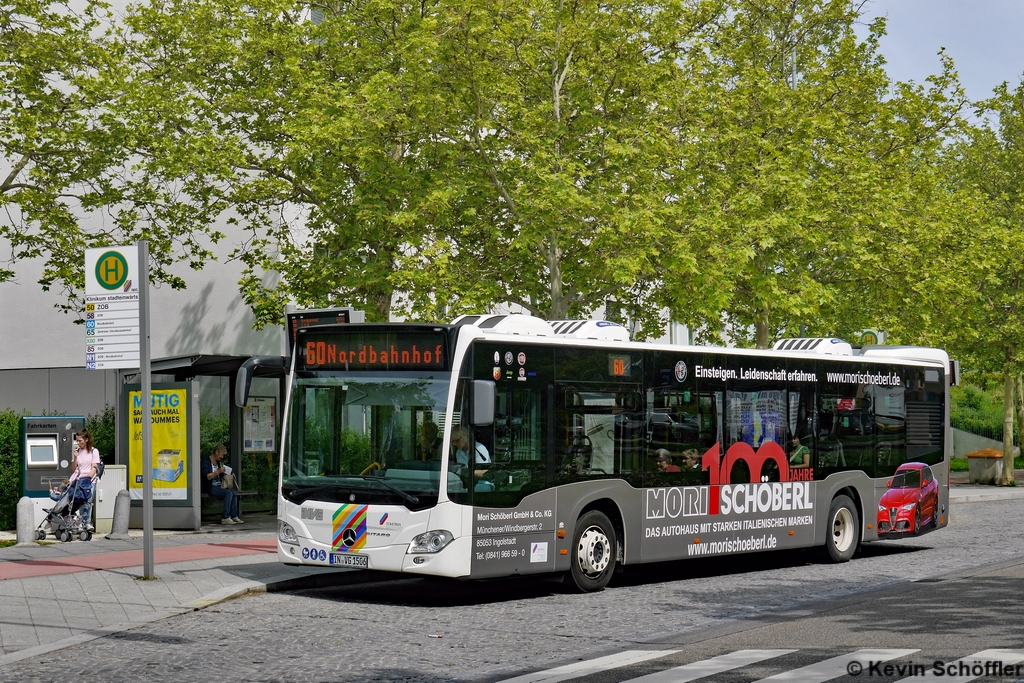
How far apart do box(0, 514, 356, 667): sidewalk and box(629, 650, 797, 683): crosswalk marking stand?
4600 mm

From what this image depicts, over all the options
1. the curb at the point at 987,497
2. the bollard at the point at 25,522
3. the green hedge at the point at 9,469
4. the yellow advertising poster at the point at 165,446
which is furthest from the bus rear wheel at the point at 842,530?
the curb at the point at 987,497

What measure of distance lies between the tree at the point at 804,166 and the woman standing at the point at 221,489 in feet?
26.8

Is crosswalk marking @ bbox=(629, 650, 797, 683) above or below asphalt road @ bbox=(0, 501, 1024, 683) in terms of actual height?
above

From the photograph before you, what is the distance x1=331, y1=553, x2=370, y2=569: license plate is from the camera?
1189 cm

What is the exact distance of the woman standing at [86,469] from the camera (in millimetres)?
17828

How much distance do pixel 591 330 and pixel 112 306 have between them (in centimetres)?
514

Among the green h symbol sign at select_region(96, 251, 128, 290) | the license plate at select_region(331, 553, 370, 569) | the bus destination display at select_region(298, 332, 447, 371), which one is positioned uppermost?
the green h symbol sign at select_region(96, 251, 128, 290)

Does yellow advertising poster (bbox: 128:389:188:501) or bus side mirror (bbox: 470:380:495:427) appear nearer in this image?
bus side mirror (bbox: 470:380:495:427)

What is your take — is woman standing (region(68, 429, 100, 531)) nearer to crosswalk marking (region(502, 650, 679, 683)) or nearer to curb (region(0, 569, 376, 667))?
curb (region(0, 569, 376, 667))

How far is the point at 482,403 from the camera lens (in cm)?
1167

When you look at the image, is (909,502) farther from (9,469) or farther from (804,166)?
(9,469)

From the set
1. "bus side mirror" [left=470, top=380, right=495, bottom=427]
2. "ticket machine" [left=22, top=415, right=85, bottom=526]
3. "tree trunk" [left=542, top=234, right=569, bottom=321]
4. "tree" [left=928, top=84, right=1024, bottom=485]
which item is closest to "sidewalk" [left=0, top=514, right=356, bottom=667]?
"ticket machine" [left=22, top=415, right=85, bottom=526]

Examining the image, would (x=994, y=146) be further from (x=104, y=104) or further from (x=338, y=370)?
(x=338, y=370)

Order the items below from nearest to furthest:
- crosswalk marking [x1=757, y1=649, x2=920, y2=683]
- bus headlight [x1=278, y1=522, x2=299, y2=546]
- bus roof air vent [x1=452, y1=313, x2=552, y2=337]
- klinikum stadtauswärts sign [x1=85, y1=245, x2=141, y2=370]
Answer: crosswalk marking [x1=757, y1=649, x2=920, y2=683]
bus roof air vent [x1=452, y1=313, x2=552, y2=337]
bus headlight [x1=278, y1=522, x2=299, y2=546]
klinikum stadtauswärts sign [x1=85, y1=245, x2=141, y2=370]
